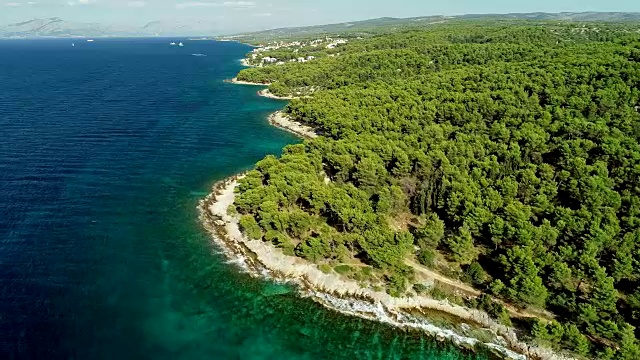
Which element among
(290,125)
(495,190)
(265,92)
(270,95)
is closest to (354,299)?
(495,190)

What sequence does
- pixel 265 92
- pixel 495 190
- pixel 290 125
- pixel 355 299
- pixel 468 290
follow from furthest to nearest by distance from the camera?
pixel 265 92 → pixel 290 125 → pixel 495 190 → pixel 468 290 → pixel 355 299

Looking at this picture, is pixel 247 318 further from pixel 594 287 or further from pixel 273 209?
pixel 594 287

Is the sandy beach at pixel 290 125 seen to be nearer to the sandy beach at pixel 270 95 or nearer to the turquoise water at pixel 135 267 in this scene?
the turquoise water at pixel 135 267

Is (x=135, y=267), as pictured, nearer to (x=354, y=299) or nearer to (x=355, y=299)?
(x=354, y=299)

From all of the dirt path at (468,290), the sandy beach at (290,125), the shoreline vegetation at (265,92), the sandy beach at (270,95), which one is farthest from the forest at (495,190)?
the shoreline vegetation at (265,92)

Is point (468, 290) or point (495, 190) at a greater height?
point (495, 190)

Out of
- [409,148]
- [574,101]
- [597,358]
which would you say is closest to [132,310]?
[597,358]
